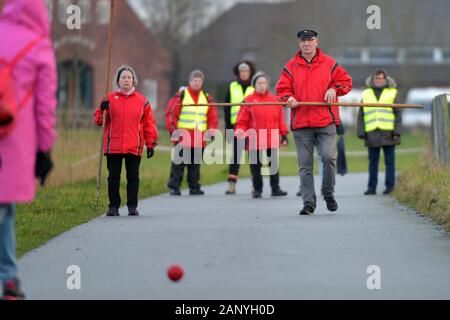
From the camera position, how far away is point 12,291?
8.53 metres

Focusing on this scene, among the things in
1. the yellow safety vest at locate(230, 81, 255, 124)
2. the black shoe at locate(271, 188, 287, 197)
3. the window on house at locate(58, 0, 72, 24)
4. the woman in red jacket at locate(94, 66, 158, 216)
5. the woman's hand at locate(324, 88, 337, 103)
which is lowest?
the black shoe at locate(271, 188, 287, 197)

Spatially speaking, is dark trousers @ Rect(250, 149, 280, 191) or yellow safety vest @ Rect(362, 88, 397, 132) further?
yellow safety vest @ Rect(362, 88, 397, 132)

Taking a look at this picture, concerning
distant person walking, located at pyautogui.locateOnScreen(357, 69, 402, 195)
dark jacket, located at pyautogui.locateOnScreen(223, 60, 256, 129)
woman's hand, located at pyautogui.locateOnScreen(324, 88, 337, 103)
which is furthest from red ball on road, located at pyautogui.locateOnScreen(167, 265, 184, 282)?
dark jacket, located at pyautogui.locateOnScreen(223, 60, 256, 129)

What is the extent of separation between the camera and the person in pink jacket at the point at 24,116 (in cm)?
Answer: 827

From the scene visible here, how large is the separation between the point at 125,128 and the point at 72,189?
3.72 meters

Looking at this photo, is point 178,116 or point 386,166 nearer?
point 178,116

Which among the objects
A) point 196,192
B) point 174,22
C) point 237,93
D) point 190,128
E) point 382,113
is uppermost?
point 174,22

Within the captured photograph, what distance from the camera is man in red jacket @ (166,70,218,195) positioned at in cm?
1891

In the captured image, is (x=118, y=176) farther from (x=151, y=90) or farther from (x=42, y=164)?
(x=151, y=90)

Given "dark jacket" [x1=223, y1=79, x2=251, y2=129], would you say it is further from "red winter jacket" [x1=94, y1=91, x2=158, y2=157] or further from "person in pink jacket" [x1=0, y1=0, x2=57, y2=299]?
"person in pink jacket" [x1=0, y1=0, x2=57, y2=299]

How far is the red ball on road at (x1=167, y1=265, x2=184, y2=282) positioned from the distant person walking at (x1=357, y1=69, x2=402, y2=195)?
9977 mm

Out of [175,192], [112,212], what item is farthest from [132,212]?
[175,192]

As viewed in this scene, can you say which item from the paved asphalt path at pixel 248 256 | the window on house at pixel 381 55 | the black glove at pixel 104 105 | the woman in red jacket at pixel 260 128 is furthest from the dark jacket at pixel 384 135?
the window on house at pixel 381 55
